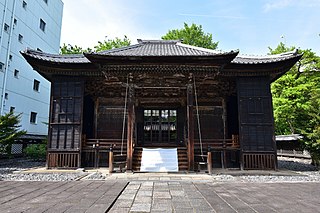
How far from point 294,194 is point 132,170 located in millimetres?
6004

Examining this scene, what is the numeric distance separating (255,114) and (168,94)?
16.4 feet

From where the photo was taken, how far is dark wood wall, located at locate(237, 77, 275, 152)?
384 inches

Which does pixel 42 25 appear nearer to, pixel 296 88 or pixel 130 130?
pixel 130 130

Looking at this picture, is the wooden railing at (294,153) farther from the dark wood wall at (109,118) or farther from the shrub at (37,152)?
the shrub at (37,152)

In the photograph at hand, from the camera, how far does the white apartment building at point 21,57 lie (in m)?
16.0

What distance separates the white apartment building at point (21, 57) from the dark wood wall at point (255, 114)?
14674mm

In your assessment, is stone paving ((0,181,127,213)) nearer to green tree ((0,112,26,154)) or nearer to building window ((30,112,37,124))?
green tree ((0,112,26,154))

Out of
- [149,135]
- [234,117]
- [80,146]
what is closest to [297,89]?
[234,117]

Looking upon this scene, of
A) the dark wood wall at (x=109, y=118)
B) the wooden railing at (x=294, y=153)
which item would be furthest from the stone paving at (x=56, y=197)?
the wooden railing at (x=294, y=153)

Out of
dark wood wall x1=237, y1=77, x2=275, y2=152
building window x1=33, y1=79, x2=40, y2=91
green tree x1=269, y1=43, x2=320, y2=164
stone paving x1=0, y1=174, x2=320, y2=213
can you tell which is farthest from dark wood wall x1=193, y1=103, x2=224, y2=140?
building window x1=33, y1=79, x2=40, y2=91

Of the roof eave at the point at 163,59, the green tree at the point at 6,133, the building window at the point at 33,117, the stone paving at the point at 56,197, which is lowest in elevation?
the stone paving at the point at 56,197

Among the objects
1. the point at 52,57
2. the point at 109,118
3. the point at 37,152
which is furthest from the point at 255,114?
the point at 37,152

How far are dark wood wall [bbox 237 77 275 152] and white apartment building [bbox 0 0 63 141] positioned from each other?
14674mm

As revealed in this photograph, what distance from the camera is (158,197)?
16.3 feet
